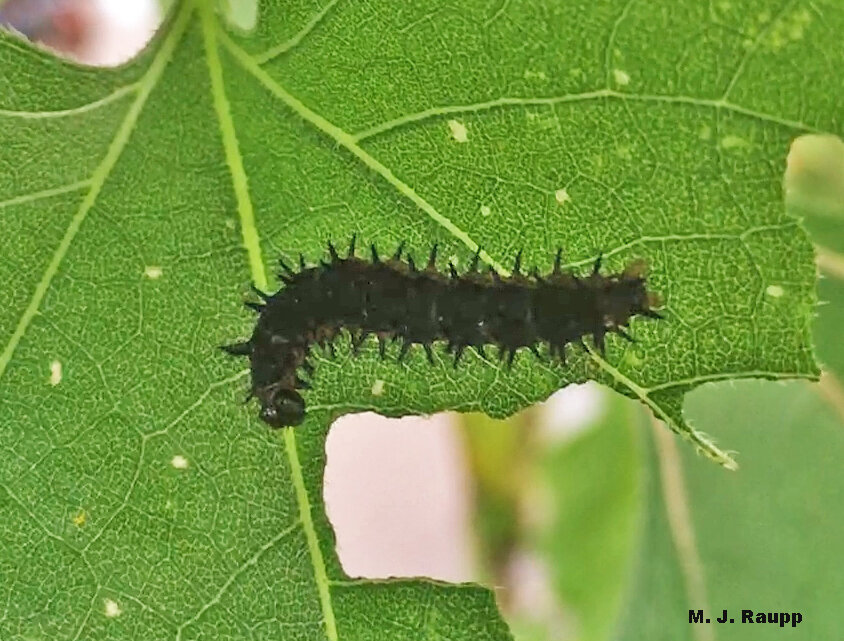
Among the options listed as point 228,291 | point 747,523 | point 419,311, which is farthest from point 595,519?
point 228,291

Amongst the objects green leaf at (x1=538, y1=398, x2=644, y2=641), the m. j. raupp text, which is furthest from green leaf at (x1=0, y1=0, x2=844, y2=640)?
green leaf at (x1=538, y1=398, x2=644, y2=641)

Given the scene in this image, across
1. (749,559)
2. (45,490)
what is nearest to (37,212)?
(45,490)

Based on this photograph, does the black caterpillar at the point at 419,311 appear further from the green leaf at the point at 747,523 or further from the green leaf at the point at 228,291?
the green leaf at the point at 747,523

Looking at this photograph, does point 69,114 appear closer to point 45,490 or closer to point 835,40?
point 45,490

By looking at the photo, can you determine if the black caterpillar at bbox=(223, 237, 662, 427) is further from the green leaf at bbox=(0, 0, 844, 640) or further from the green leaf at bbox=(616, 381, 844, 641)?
the green leaf at bbox=(616, 381, 844, 641)

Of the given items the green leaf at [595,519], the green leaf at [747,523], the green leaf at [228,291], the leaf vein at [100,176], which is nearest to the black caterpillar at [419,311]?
the green leaf at [228,291]

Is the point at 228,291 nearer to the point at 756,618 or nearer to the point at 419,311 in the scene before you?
the point at 419,311
